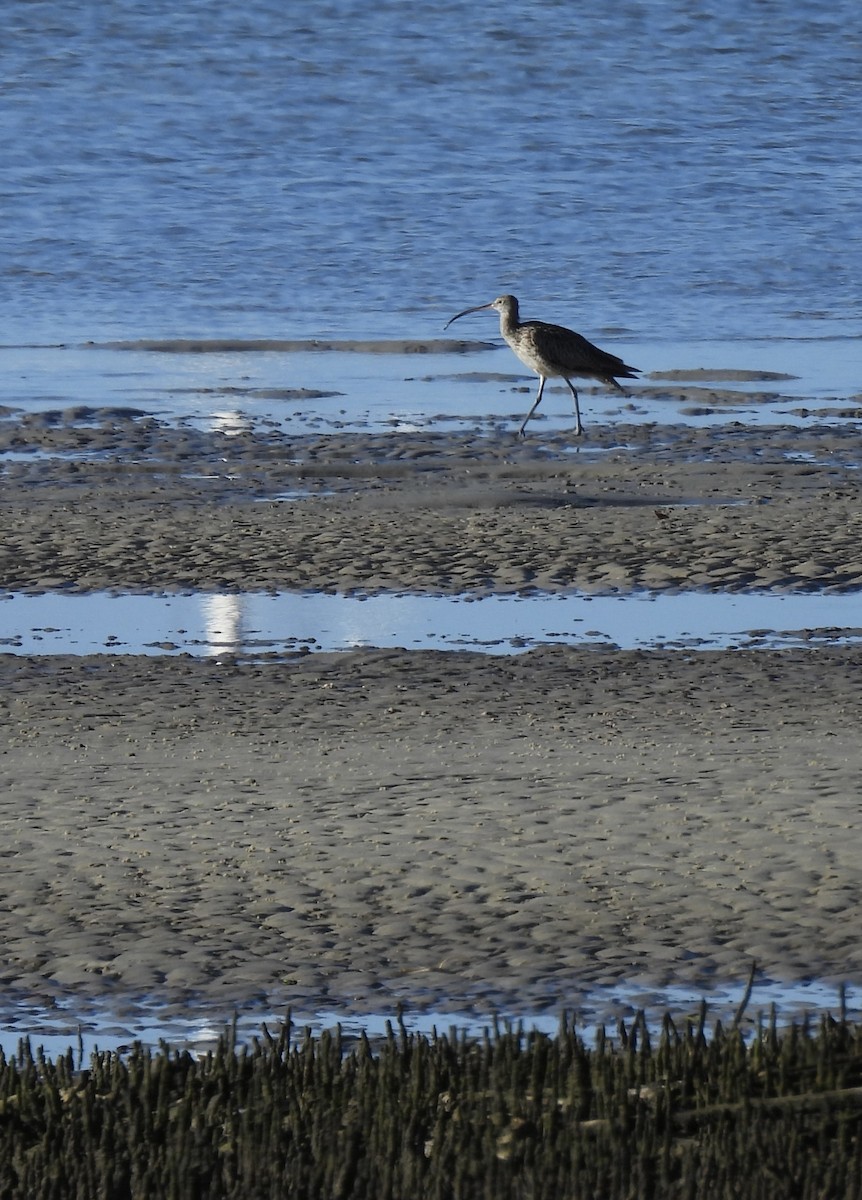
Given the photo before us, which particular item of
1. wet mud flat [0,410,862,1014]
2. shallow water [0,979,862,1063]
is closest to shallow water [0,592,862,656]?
wet mud flat [0,410,862,1014]

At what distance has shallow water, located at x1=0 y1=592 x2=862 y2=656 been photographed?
10617 millimetres

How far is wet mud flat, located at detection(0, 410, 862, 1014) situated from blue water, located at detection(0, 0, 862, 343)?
1048cm

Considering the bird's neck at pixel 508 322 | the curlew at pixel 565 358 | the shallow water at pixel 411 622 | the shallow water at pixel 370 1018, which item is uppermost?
the bird's neck at pixel 508 322

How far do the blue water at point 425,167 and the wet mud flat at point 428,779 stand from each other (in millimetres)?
10481

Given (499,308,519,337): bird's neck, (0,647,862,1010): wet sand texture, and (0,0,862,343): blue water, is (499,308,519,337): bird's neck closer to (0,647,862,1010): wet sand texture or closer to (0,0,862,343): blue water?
(0,0,862,343): blue water

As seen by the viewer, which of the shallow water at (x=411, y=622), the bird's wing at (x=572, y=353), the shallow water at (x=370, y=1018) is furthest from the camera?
the bird's wing at (x=572, y=353)

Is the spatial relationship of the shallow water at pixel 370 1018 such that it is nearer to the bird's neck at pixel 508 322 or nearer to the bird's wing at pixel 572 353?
the bird's wing at pixel 572 353

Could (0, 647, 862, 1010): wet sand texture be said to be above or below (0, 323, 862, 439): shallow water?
below

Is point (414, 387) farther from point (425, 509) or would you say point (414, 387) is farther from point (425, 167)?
point (425, 167)

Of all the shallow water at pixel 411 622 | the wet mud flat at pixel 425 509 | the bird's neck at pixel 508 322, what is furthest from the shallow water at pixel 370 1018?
the bird's neck at pixel 508 322

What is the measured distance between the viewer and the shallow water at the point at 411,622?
34.8 ft

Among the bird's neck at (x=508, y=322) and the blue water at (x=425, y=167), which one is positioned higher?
the blue water at (x=425, y=167)

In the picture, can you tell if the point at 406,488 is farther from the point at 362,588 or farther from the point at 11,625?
the point at 11,625

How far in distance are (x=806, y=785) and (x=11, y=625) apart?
13.7 feet
